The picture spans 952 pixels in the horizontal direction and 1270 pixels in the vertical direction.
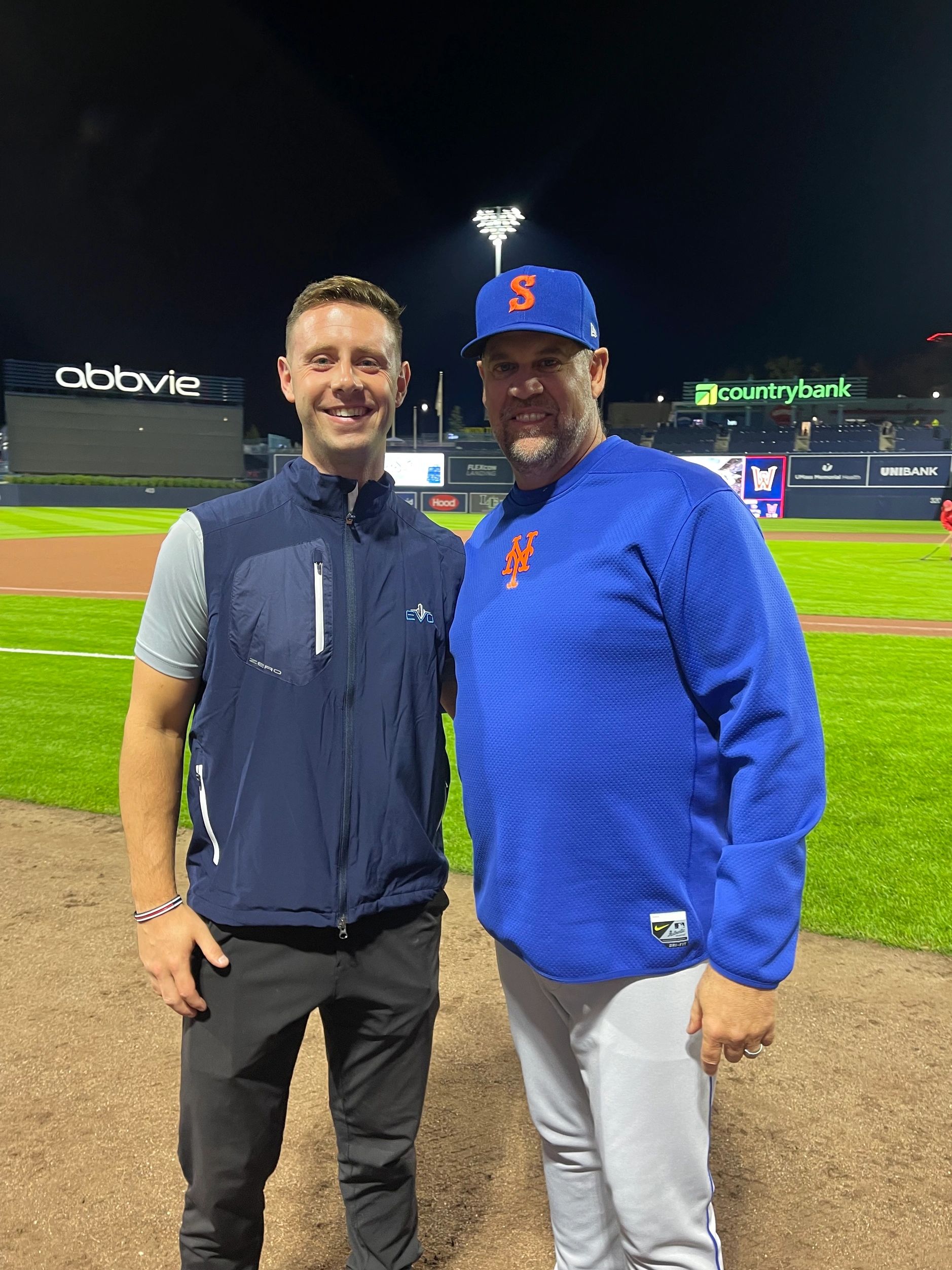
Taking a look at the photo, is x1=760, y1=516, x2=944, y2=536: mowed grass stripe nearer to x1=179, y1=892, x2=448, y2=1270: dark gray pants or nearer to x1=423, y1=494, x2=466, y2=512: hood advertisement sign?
x1=423, y1=494, x2=466, y2=512: hood advertisement sign

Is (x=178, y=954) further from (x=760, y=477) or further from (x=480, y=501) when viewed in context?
(x=480, y=501)

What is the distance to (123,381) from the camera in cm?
6031

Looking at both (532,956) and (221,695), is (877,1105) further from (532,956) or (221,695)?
(221,695)

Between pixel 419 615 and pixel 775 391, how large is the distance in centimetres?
7974

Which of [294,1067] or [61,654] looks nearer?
[294,1067]

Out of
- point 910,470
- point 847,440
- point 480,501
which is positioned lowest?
point 480,501

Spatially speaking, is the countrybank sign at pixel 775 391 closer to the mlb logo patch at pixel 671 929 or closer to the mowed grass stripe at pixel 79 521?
the mowed grass stripe at pixel 79 521

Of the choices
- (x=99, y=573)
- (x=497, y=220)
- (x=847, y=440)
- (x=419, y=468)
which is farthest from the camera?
(x=419, y=468)

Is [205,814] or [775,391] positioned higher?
[775,391]

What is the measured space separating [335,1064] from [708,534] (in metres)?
1.60

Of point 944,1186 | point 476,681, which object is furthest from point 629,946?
point 944,1186

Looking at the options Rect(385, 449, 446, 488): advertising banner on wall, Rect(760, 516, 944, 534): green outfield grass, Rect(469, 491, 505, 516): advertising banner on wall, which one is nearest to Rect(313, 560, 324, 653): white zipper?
Rect(760, 516, 944, 534): green outfield grass

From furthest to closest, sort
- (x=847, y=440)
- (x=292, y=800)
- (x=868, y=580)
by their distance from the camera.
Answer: (x=847, y=440) < (x=868, y=580) < (x=292, y=800)

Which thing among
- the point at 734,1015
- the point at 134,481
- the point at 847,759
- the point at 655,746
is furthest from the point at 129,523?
the point at 734,1015
